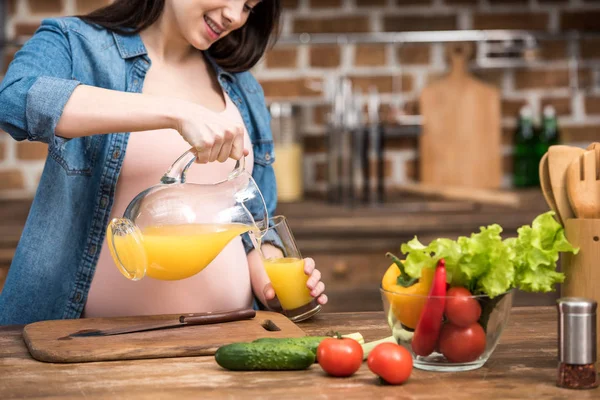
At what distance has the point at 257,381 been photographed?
112 cm

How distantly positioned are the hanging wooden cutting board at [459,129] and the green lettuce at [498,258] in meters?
2.21

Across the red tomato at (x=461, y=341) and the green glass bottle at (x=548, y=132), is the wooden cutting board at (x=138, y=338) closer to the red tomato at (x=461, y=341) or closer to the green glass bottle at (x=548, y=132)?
the red tomato at (x=461, y=341)

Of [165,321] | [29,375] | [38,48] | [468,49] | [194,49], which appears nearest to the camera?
[29,375]

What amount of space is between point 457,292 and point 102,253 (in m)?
0.78

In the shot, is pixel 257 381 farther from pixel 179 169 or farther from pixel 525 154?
pixel 525 154

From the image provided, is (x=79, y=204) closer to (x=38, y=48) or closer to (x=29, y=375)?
(x=38, y=48)

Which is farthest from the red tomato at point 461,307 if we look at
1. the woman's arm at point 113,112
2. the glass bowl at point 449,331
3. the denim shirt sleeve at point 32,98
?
the denim shirt sleeve at point 32,98

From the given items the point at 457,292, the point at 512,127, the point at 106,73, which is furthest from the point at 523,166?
the point at 457,292

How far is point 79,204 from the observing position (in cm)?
164

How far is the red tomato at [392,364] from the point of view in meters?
1.08

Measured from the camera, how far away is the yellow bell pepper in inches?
44.9

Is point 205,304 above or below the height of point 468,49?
below

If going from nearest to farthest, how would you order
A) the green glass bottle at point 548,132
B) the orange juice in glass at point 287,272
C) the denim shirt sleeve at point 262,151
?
the orange juice in glass at point 287,272 < the denim shirt sleeve at point 262,151 < the green glass bottle at point 548,132

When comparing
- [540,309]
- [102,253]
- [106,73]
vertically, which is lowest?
[540,309]
